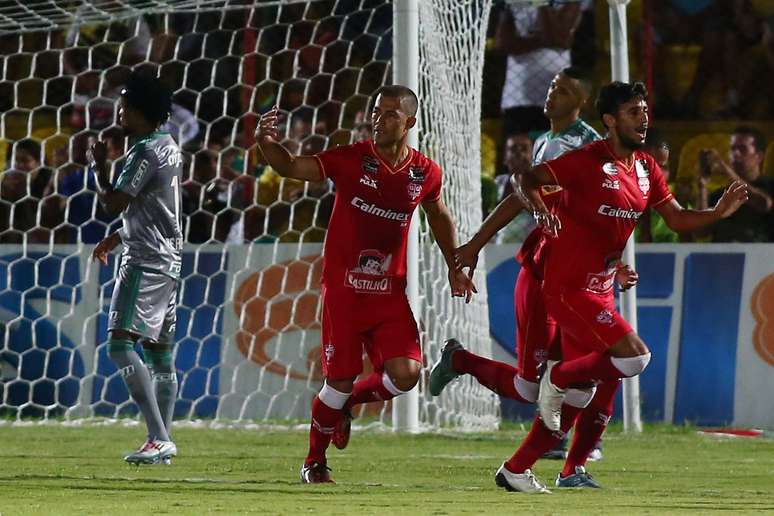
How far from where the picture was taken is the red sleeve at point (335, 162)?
6379mm

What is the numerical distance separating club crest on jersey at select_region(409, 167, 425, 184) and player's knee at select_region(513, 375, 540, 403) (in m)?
1.21

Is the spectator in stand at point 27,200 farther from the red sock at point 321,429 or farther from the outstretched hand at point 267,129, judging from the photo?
the outstretched hand at point 267,129

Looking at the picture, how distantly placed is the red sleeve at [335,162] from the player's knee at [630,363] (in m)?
1.36

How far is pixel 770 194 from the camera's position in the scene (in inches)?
452

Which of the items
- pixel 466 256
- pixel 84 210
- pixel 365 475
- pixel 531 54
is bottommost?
pixel 365 475

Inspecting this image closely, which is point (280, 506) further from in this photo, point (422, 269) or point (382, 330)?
point (422, 269)

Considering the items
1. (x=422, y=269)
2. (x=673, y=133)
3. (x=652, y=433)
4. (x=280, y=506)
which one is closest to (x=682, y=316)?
(x=652, y=433)

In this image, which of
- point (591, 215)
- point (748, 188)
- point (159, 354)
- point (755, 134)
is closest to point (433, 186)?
point (591, 215)

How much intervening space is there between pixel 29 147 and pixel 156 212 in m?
4.84

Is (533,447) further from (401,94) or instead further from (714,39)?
(714,39)

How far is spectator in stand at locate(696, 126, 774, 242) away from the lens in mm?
11359

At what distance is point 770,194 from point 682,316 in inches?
62.9

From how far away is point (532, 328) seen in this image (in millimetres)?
7227

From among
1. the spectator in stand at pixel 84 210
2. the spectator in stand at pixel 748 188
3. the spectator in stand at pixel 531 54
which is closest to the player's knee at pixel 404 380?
the spectator in stand at pixel 84 210
